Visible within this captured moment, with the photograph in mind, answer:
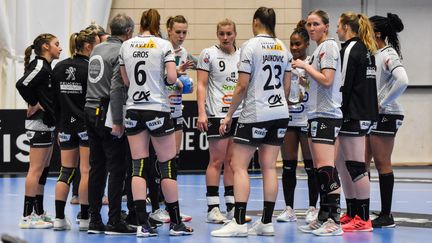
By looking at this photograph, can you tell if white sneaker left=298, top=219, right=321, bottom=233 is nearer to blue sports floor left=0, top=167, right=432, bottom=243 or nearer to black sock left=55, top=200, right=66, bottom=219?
blue sports floor left=0, top=167, right=432, bottom=243

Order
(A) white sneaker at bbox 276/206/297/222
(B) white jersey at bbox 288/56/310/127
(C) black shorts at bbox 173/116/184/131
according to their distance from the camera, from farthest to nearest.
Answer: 1. (C) black shorts at bbox 173/116/184/131
2. (B) white jersey at bbox 288/56/310/127
3. (A) white sneaker at bbox 276/206/297/222

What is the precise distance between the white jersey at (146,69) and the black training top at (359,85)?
1.65 meters

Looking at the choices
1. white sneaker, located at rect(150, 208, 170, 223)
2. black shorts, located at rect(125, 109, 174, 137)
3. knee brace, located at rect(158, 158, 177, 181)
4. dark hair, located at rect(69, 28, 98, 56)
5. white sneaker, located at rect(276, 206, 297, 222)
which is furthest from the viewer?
white sneaker, located at rect(276, 206, 297, 222)

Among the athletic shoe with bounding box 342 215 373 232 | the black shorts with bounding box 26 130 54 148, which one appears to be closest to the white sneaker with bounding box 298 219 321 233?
the athletic shoe with bounding box 342 215 373 232

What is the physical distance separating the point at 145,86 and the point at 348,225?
2.32 meters

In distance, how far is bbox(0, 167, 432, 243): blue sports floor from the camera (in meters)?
8.37

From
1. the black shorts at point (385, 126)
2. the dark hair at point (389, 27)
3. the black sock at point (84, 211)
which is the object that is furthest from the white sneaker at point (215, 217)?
the dark hair at point (389, 27)

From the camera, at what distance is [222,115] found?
9695mm

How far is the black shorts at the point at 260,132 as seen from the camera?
8320 mm

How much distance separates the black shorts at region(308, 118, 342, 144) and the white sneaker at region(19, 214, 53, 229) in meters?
2.66

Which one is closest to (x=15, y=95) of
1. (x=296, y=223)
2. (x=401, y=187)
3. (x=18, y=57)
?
(x=18, y=57)

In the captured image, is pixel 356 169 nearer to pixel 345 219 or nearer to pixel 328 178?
pixel 328 178

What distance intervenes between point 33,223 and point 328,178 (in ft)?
9.21

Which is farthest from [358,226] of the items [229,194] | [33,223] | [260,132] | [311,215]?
[33,223]
